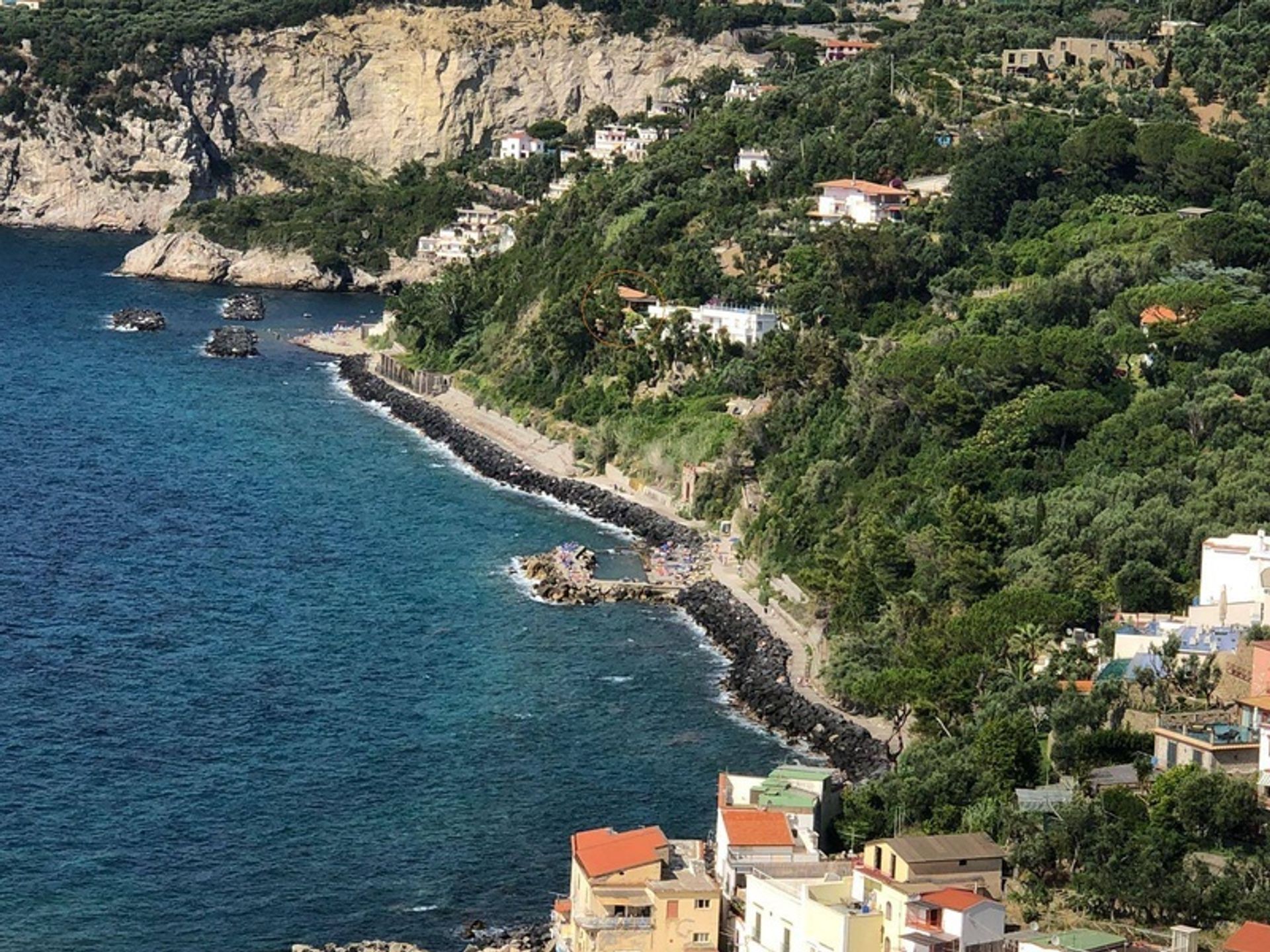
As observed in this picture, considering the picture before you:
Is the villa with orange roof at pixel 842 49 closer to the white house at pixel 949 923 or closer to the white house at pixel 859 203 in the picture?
the white house at pixel 859 203

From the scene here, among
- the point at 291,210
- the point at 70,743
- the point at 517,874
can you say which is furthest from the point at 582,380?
the point at 291,210

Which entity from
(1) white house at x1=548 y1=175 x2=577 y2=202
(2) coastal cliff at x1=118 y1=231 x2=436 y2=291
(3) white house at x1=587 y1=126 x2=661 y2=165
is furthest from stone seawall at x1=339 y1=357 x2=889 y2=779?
(2) coastal cliff at x1=118 y1=231 x2=436 y2=291

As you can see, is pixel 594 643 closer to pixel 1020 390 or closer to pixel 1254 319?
pixel 1020 390

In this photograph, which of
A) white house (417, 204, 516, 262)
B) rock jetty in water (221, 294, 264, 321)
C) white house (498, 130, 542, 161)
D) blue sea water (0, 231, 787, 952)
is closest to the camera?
blue sea water (0, 231, 787, 952)

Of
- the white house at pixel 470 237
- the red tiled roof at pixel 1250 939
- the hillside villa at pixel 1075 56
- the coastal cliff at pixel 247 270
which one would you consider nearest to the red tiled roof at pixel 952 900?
the red tiled roof at pixel 1250 939

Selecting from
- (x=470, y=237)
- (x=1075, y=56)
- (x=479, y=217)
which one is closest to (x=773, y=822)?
(x=1075, y=56)

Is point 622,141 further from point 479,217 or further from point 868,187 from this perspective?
point 868,187

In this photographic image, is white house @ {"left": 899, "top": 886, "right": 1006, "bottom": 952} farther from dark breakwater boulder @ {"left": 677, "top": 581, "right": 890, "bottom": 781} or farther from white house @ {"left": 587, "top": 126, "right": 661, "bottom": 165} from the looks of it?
white house @ {"left": 587, "top": 126, "right": 661, "bottom": 165}
